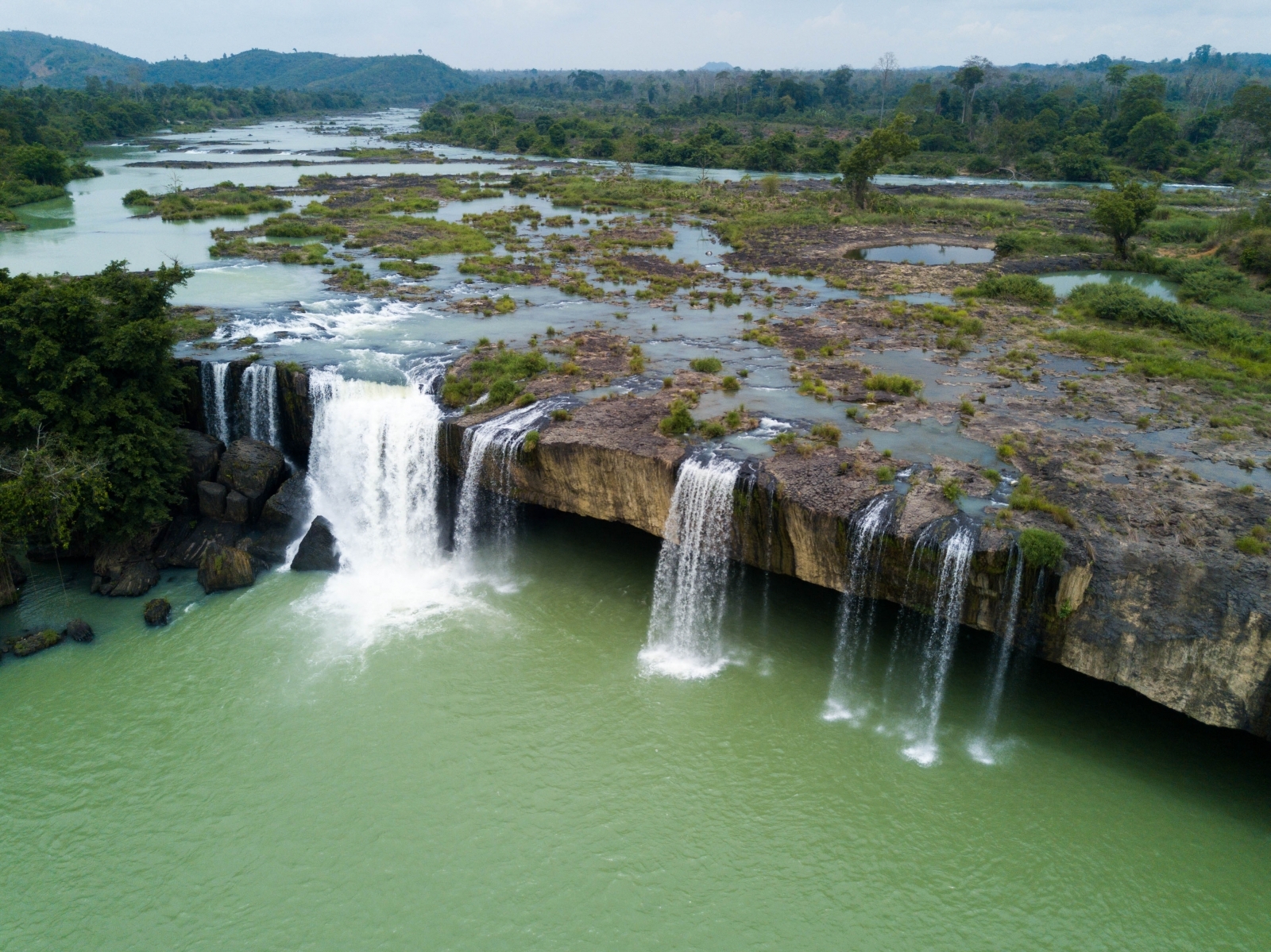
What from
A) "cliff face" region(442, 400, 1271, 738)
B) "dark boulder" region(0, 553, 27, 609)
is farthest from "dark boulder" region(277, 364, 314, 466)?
"cliff face" region(442, 400, 1271, 738)

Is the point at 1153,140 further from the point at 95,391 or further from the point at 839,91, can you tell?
the point at 95,391

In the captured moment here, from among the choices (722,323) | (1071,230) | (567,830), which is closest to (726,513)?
(567,830)

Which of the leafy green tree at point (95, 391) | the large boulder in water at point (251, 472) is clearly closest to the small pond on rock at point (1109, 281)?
the large boulder in water at point (251, 472)

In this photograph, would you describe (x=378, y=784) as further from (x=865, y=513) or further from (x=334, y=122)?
(x=334, y=122)

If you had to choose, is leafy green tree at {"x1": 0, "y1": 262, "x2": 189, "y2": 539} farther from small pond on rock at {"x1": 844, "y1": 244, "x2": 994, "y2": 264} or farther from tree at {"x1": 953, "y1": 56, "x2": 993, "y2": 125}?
tree at {"x1": 953, "y1": 56, "x2": 993, "y2": 125}

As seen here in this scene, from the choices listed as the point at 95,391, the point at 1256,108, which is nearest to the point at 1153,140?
the point at 1256,108
